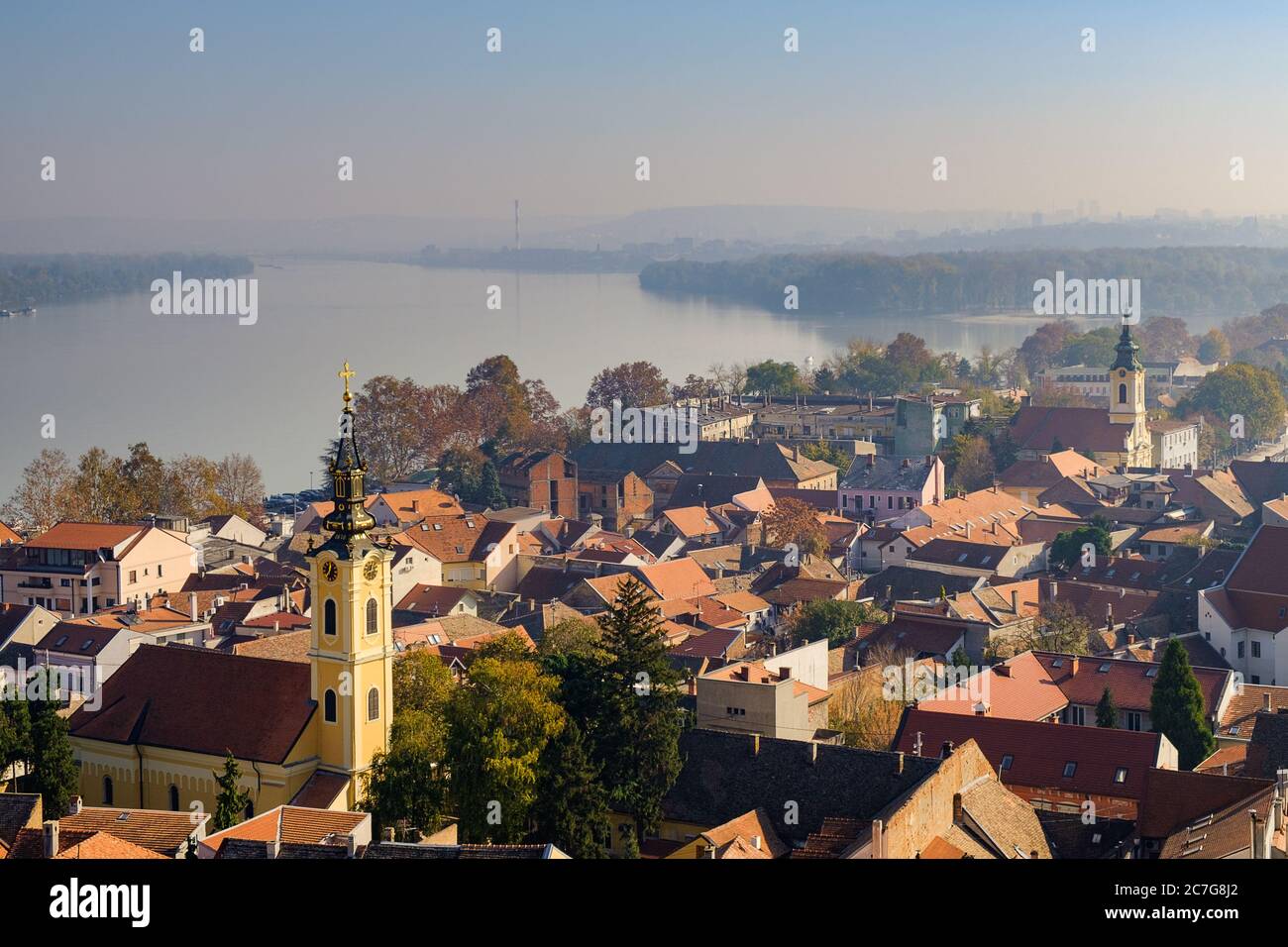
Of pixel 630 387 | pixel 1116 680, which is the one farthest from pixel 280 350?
pixel 1116 680

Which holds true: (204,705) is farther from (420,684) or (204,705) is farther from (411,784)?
(411,784)

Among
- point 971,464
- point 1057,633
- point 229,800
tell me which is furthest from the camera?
point 971,464

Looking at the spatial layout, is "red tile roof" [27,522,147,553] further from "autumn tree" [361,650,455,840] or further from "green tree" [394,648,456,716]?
"autumn tree" [361,650,455,840]

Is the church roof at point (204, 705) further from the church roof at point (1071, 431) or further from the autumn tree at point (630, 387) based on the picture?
the autumn tree at point (630, 387)

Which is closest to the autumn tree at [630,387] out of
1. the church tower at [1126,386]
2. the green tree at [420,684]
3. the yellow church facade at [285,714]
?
the church tower at [1126,386]

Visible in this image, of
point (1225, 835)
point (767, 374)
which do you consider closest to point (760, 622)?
point (1225, 835)
